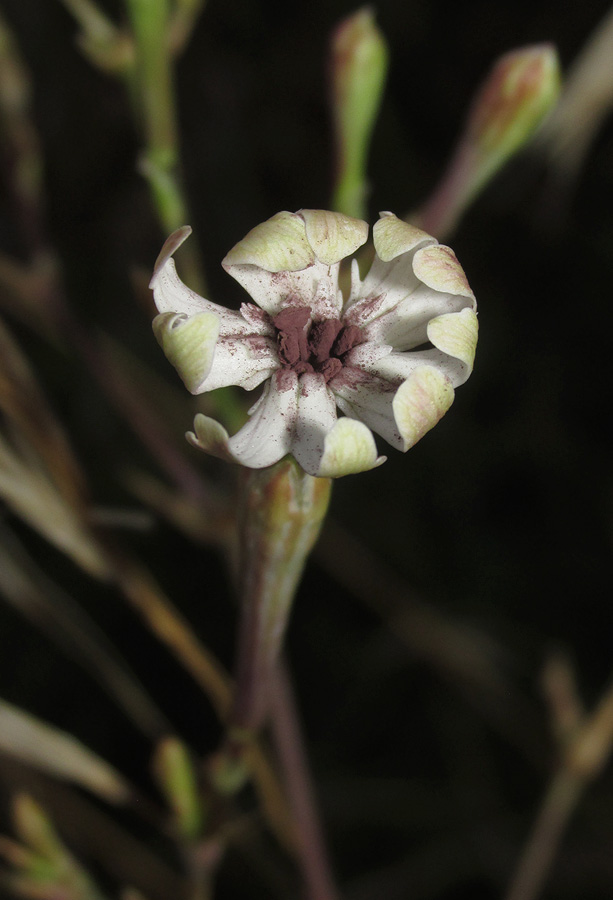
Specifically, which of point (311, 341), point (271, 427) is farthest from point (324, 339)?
point (271, 427)

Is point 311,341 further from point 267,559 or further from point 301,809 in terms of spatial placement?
point 301,809

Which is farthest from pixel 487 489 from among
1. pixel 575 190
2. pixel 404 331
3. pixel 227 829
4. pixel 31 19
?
pixel 31 19

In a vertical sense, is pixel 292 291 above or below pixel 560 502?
below

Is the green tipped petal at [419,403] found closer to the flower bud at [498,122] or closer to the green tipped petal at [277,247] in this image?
the green tipped petal at [277,247]

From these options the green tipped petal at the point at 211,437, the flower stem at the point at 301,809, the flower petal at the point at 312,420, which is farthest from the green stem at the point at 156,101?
the flower stem at the point at 301,809

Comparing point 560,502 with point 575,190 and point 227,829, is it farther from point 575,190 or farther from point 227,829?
point 227,829

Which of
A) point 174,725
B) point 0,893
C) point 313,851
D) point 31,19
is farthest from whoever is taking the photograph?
point 31,19
